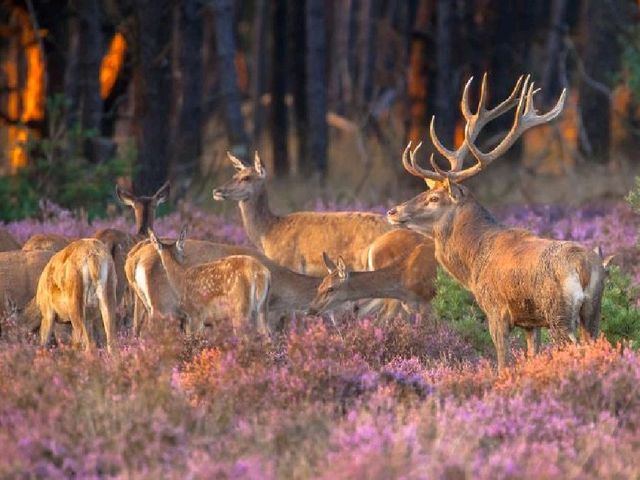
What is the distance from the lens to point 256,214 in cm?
1741

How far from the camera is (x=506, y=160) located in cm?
3203

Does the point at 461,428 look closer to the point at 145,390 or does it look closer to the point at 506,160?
the point at 145,390

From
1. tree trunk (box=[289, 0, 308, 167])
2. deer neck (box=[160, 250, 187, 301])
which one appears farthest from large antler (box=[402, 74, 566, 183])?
tree trunk (box=[289, 0, 308, 167])

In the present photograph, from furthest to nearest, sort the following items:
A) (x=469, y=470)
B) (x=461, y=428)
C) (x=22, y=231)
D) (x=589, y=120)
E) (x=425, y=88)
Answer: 1. (x=589, y=120)
2. (x=425, y=88)
3. (x=22, y=231)
4. (x=461, y=428)
5. (x=469, y=470)

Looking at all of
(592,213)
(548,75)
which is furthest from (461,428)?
(548,75)

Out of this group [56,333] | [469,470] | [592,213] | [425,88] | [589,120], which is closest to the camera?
[469,470]

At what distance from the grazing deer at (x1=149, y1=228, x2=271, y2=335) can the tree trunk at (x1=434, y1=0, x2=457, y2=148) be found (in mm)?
12959

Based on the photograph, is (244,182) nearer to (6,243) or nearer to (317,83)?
(6,243)

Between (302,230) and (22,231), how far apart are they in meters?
3.25

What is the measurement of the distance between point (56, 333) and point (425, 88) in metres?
15.5

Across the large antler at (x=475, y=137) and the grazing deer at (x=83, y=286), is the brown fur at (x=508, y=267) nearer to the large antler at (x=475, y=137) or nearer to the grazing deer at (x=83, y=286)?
the large antler at (x=475, y=137)

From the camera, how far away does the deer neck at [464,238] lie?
11.6 meters

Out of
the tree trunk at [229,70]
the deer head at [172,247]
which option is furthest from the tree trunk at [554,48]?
the deer head at [172,247]

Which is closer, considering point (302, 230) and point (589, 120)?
point (302, 230)
